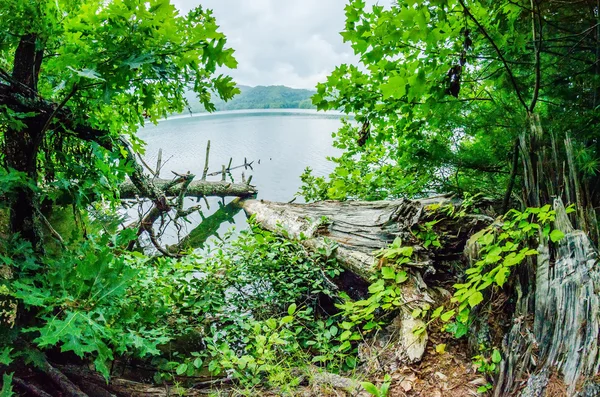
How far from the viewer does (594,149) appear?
2.27m

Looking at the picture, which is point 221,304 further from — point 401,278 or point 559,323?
point 559,323

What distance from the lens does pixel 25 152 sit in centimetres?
185

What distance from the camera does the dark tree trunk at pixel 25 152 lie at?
1.77 metres

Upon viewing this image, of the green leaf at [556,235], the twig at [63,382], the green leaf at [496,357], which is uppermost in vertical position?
the green leaf at [556,235]

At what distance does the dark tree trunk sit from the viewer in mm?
1771

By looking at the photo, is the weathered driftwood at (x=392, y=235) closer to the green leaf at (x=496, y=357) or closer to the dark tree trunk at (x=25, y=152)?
the green leaf at (x=496, y=357)

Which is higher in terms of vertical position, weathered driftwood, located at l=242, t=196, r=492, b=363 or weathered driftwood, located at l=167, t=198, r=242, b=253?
weathered driftwood, located at l=242, t=196, r=492, b=363

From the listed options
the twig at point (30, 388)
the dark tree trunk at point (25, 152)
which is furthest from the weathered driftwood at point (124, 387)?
the dark tree trunk at point (25, 152)

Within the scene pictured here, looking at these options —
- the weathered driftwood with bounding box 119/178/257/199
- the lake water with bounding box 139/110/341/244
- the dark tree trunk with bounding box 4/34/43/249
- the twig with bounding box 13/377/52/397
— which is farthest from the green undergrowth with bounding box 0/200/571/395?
the weathered driftwood with bounding box 119/178/257/199

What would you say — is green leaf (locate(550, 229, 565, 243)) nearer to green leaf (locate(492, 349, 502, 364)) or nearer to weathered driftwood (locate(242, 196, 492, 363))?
green leaf (locate(492, 349, 502, 364))

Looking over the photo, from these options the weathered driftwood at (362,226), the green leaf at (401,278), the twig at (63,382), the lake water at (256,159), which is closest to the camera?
the twig at (63,382)

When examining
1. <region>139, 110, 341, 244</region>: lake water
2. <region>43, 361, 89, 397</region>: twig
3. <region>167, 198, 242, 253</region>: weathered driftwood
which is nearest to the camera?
<region>43, 361, 89, 397</region>: twig

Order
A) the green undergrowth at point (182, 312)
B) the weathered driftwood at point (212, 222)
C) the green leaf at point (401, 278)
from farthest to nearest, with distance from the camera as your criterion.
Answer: the weathered driftwood at point (212, 222), the green leaf at point (401, 278), the green undergrowth at point (182, 312)

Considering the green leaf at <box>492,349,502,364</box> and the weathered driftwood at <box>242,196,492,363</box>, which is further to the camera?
the weathered driftwood at <box>242,196,492,363</box>
